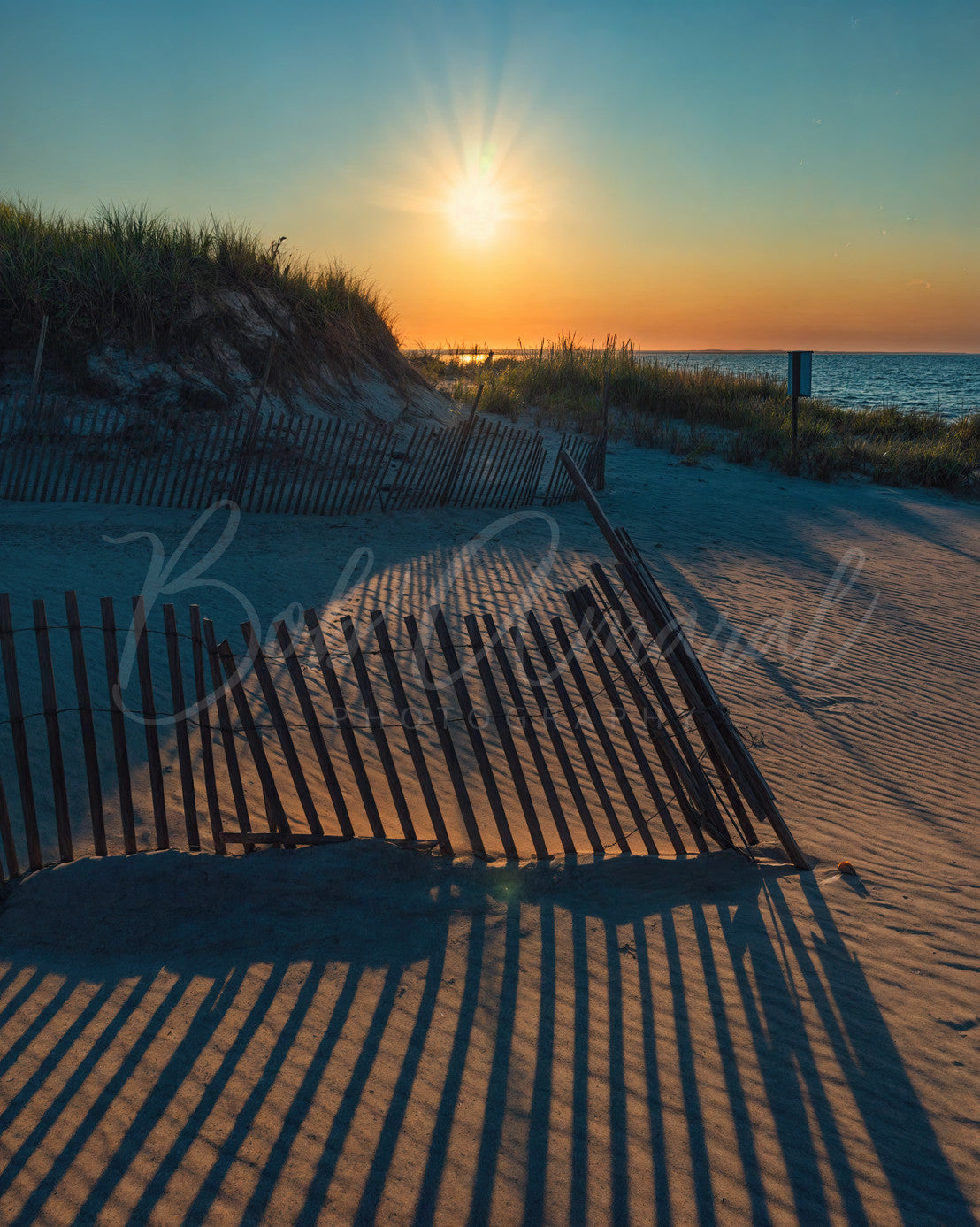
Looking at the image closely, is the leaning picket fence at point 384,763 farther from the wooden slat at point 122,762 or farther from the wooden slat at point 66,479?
the wooden slat at point 66,479

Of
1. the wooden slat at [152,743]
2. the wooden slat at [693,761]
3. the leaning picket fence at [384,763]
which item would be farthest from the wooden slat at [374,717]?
the wooden slat at [693,761]

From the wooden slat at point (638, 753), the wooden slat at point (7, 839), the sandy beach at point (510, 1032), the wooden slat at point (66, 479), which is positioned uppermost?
the wooden slat at point (66, 479)

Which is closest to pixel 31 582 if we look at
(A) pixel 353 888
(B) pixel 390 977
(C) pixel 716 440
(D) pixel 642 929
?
(A) pixel 353 888

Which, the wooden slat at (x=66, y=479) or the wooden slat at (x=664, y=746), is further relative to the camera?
the wooden slat at (x=66, y=479)

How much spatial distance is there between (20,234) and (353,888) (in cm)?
1495

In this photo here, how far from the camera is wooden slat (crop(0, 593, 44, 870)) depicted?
3.19 meters

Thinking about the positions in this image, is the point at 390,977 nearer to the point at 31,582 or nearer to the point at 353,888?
the point at 353,888

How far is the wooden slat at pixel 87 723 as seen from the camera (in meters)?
3.25

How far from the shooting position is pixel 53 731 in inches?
130

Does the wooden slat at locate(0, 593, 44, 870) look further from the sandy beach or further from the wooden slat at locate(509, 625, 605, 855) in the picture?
the wooden slat at locate(509, 625, 605, 855)

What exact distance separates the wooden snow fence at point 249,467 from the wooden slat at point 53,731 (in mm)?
7217
